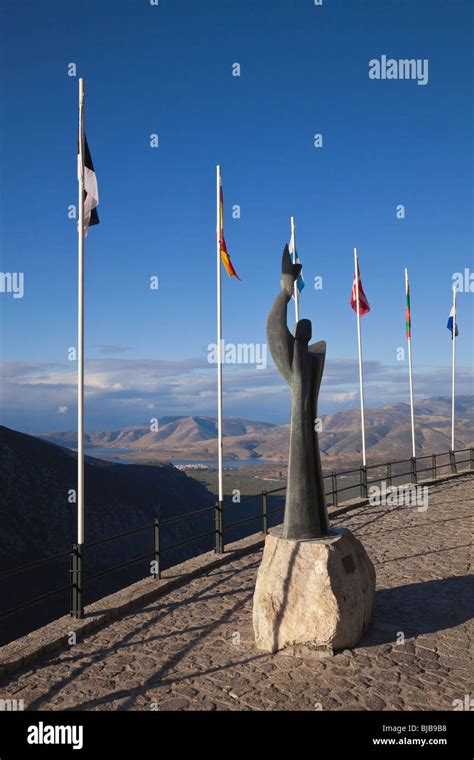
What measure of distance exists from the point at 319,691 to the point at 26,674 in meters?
3.49

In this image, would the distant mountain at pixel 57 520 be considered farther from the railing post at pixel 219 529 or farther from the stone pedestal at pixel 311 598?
the stone pedestal at pixel 311 598

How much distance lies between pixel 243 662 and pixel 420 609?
10.2 ft

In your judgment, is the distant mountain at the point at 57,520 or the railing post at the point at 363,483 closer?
the railing post at the point at 363,483

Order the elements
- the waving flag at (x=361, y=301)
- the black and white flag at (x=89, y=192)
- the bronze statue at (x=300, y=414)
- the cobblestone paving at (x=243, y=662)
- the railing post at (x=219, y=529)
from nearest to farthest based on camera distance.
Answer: the cobblestone paving at (x=243, y=662)
the bronze statue at (x=300, y=414)
the black and white flag at (x=89, y=192)
the railing post at (x=219, y=529)
the waving flag at (x=361, y=301)

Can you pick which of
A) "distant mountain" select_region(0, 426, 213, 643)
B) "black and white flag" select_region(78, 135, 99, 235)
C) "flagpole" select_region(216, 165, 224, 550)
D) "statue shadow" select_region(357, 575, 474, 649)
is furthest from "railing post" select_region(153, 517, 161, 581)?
"distant mountain" select_region(0, 426, 213, 643)

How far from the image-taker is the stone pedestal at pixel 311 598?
7.04 metres

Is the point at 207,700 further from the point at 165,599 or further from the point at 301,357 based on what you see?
the point at 301,357

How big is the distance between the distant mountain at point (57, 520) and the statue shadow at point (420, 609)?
84.6 ft

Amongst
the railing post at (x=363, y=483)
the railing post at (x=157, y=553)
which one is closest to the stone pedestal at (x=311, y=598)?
the railing post at (x=157, y=553)

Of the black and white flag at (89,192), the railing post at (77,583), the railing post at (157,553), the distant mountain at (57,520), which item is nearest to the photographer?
the railing post at (77,583)

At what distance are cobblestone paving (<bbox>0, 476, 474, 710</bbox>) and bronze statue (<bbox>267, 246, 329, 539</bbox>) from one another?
1644 millimetres

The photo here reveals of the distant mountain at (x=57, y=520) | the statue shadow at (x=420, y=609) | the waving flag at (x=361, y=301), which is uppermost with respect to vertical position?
the waving flag at (x=361, y=301)

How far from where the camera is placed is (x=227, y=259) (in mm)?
13898

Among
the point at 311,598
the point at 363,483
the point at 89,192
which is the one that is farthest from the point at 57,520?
the point at 311,598
